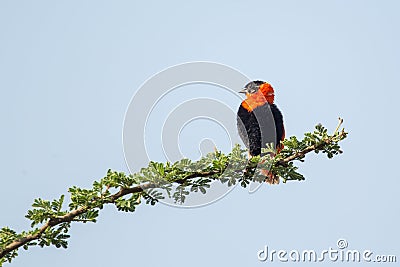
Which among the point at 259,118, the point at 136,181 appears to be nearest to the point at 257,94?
the point at 259,118

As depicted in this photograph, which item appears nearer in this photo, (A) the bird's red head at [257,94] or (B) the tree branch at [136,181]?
(B) the tree branch at [136,181]

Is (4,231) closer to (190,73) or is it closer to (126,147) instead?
(126,147)

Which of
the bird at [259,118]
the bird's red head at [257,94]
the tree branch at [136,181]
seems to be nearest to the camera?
the tree branch at [136,181]

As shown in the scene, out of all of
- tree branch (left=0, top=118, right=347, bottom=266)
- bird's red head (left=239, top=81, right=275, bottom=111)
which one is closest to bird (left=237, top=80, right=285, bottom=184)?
bird's red head (left=239, top=81, right=275, bottom=111)

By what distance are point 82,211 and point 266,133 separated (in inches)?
152

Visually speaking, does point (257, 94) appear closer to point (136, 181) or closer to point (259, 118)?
point (259, 118)

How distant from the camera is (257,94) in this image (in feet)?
22.4

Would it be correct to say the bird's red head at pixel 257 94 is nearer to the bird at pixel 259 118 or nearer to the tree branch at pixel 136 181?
the bird at pixel 259 118

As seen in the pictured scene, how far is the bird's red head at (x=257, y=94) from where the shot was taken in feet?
22.2

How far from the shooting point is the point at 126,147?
12.7 feet

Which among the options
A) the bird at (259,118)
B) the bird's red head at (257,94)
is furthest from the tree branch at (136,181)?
the bird's red head at (257,94)

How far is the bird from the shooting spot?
638cm

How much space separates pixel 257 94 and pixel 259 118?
40 cm

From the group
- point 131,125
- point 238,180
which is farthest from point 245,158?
point 131,125
